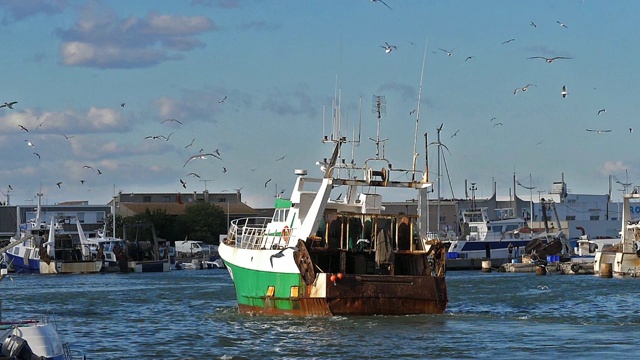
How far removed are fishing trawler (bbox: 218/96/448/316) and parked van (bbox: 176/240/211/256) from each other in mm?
86539

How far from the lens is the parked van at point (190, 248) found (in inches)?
5079

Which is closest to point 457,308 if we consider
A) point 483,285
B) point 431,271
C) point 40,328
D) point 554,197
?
point 431,271

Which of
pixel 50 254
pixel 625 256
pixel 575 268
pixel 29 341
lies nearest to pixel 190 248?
pixel 50 254

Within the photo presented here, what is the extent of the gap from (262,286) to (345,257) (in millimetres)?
3551

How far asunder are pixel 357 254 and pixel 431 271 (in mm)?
2507

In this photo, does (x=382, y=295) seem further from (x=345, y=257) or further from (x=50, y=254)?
(x=50, y=254)

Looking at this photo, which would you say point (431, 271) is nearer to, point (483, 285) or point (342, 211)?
point (342, 211)

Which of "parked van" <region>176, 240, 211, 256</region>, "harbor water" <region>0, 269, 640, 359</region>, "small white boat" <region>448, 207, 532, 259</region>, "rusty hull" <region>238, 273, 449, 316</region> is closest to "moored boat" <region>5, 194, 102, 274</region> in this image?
"parked van" <region>176, 240, 211, 256</region>

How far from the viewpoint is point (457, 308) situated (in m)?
46.8

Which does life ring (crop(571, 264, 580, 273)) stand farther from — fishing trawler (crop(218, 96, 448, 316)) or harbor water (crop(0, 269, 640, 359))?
fishing trawler (crop(218, 96, 448, 316))

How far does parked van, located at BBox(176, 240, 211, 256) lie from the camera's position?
12900 cm

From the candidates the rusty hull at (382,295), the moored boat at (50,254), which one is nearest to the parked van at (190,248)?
the moored boat at (50,254)

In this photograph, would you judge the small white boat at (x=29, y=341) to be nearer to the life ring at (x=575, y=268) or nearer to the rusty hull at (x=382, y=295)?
the rusty hull at (x=382, y=295)

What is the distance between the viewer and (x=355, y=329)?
3581 centimetres
